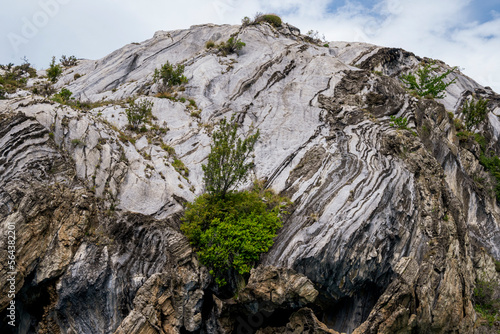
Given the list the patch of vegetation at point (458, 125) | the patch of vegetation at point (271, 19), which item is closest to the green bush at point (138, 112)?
the patch of vegetation at point (271, 19)

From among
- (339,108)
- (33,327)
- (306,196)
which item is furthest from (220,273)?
(339,108)

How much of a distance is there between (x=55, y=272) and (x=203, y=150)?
978cm

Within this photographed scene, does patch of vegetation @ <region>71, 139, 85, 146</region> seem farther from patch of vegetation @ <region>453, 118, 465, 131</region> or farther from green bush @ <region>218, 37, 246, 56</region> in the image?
patch of vegetation @ <region>453, 118, 465, 131</region>

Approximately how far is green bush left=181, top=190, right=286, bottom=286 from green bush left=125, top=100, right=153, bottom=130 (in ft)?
27.2

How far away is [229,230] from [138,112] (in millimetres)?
11554

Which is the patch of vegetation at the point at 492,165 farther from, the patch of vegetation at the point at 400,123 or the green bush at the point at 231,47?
the green bush at the point at 231,47

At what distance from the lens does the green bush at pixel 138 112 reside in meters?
20.6

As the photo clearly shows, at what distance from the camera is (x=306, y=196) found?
15.4m

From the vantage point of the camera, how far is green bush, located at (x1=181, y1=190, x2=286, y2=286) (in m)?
13.8

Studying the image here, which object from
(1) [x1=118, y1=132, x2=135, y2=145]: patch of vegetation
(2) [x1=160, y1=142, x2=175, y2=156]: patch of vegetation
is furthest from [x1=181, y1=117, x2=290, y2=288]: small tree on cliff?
(1) [x1=118, y1=132, x2=135, y2=145]: patch of vegetation

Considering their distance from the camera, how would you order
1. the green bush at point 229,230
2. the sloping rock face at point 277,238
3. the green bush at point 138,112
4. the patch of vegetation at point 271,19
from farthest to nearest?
the patch of vegetation at point 271,19 → the green bush at point 138,112 → the green bush at point 229,230 → the sloping rock face at point 277,238

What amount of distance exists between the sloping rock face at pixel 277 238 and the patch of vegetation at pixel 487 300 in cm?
65

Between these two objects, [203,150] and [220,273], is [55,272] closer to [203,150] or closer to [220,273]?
[220,273]

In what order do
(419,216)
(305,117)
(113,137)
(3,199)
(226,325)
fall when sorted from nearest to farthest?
(3,199) → (226,325) → (419,216) → (113,137) → (305,117)
